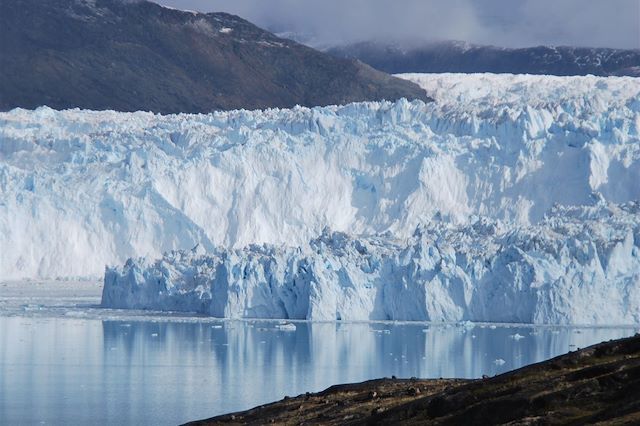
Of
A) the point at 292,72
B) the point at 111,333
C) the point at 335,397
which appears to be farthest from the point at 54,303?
the point at 292,72

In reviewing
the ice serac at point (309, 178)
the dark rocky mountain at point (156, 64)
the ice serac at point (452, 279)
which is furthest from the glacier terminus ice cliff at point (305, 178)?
the dark rocky mountain at point (156, 64)

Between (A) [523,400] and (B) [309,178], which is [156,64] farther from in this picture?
(A) [523,400]

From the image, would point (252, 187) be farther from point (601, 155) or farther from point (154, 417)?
point (154, 417)

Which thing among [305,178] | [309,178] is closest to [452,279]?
[305,178]

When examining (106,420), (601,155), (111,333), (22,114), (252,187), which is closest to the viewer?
(106,420)

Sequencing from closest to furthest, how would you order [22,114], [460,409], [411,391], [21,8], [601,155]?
1. [460,409]
2. [411,391]
3. [601,155]
4. [22,114]
5. [21,8]

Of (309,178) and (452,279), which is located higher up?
(309,178)

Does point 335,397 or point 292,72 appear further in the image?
point 292,72

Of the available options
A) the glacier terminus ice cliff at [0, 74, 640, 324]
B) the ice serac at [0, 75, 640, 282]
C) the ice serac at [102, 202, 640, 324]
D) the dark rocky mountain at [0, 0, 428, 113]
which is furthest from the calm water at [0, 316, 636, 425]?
the dark rocky mountain at [0, 0, 428, 113]
